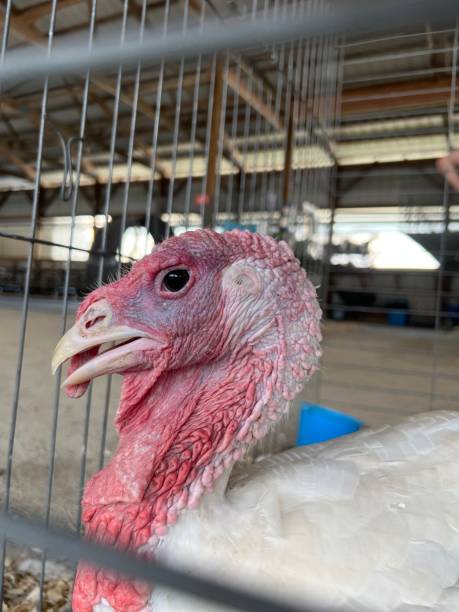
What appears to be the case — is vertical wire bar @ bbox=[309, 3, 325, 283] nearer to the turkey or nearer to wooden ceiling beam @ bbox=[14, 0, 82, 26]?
the turkey

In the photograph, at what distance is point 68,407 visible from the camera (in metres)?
2.83

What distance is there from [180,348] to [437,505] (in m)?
0.55

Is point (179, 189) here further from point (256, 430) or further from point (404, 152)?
point (256, 430)

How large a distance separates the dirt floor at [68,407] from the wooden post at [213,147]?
0.87 metres

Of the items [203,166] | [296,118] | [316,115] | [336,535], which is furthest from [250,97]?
[336,535]

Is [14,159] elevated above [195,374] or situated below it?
above

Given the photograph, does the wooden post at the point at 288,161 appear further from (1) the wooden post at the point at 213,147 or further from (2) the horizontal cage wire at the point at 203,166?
(1) the wooden post at the point at 213,147

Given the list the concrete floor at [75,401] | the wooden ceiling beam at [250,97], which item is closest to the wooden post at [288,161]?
the wooden ceiling beam at [250,97]

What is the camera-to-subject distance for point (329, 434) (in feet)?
7.22

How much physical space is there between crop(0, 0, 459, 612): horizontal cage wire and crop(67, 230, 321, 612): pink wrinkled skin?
203 millimetres

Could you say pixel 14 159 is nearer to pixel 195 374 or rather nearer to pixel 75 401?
pixel 75 401

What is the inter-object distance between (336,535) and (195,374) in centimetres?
37

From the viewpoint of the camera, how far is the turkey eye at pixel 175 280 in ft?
2.81

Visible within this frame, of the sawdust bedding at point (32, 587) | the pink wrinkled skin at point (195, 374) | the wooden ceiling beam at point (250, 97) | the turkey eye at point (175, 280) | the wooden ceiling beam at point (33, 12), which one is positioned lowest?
the sawdust bedding at point (32, 587)
